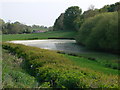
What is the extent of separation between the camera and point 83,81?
467cm

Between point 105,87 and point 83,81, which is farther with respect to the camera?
point 83,81

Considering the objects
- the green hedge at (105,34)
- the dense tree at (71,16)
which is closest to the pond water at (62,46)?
the green hedge at (105,34)

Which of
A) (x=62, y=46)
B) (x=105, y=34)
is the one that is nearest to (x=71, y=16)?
(x=62, y=46)

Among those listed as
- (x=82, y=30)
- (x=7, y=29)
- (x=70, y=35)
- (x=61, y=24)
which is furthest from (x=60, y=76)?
(x=7, y=29)

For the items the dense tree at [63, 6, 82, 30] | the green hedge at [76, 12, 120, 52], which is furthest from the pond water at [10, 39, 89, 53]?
the dense tree at [63, 6, 82, 30]

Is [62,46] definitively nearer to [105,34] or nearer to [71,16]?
[105,34]

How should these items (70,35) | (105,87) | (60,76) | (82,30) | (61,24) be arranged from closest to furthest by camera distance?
(105,87) → (60,76) → (82,30) → (70,35) → (61,24)

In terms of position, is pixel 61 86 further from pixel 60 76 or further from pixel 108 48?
pixel 108 48

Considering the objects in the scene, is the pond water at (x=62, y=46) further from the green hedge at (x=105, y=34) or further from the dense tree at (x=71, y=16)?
the dense tree at (x=71, y=16)

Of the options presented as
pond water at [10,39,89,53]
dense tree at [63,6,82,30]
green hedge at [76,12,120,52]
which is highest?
dense tree at [63,6,82,30]

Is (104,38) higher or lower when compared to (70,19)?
lower

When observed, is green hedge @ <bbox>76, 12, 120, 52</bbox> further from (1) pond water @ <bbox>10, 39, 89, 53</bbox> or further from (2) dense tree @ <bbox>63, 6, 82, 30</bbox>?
(2) dense tree @ <bbox>63, 6, 82, 30</bbox>

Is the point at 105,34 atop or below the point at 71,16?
below

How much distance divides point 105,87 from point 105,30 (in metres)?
25.8
